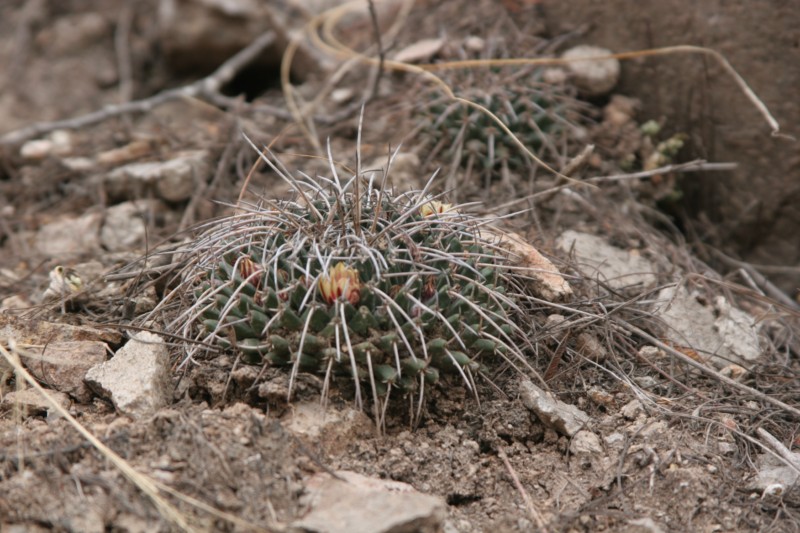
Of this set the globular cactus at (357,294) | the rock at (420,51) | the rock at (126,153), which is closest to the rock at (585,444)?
the globular cactus at (357,294)

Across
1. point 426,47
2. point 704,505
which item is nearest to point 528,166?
point 426,47

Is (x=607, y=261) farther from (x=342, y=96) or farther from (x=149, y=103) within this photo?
(x=149, y=103)

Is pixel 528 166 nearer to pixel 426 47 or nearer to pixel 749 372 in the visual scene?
pixel 426 47

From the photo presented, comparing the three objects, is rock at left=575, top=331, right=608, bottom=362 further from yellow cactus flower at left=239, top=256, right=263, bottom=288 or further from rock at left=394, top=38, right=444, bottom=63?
rock at left=394, top=38, right=444, bottom=63

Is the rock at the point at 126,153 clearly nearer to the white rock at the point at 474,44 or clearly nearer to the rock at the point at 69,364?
the white rock at the point at 474,44

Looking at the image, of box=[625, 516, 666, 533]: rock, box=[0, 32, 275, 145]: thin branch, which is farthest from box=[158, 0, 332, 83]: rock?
box=[625, 516, 666, 533]: rock

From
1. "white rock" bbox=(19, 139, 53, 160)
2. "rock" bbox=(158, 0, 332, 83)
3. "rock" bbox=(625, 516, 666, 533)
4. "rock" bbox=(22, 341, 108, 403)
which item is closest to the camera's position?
"rock" bbox=(625, 516, 666, 533)
